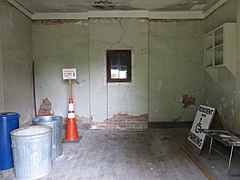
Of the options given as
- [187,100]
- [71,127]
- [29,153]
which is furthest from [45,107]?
[187,100]

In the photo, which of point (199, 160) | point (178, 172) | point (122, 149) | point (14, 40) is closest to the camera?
point (178, 172)

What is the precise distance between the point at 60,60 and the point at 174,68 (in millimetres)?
2924

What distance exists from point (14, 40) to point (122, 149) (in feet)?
10.2

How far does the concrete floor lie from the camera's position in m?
2.60

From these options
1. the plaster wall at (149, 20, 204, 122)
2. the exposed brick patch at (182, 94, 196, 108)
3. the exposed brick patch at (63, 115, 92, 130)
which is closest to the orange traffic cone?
the exposed brick patch at (63, 115, 92, 130)

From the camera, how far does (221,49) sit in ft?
13.4

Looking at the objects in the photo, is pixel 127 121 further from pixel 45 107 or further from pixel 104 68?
pixel 45 107

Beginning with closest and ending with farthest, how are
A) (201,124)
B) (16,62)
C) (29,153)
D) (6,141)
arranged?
(29,153)
(6,141)
(201,124)
(16,62)

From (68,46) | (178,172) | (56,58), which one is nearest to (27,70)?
(56,58)

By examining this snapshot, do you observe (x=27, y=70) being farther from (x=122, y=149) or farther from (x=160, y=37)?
(x=160, y=37)

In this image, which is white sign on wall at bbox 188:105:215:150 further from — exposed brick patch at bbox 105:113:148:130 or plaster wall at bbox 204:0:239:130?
exposed brick patch at bbox 105:113:148:130

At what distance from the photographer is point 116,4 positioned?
14.7ft

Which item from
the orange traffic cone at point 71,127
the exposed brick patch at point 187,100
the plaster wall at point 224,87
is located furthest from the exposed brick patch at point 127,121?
the plaster wall at point 224,87

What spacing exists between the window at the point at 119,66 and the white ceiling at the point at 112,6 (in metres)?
1.03
